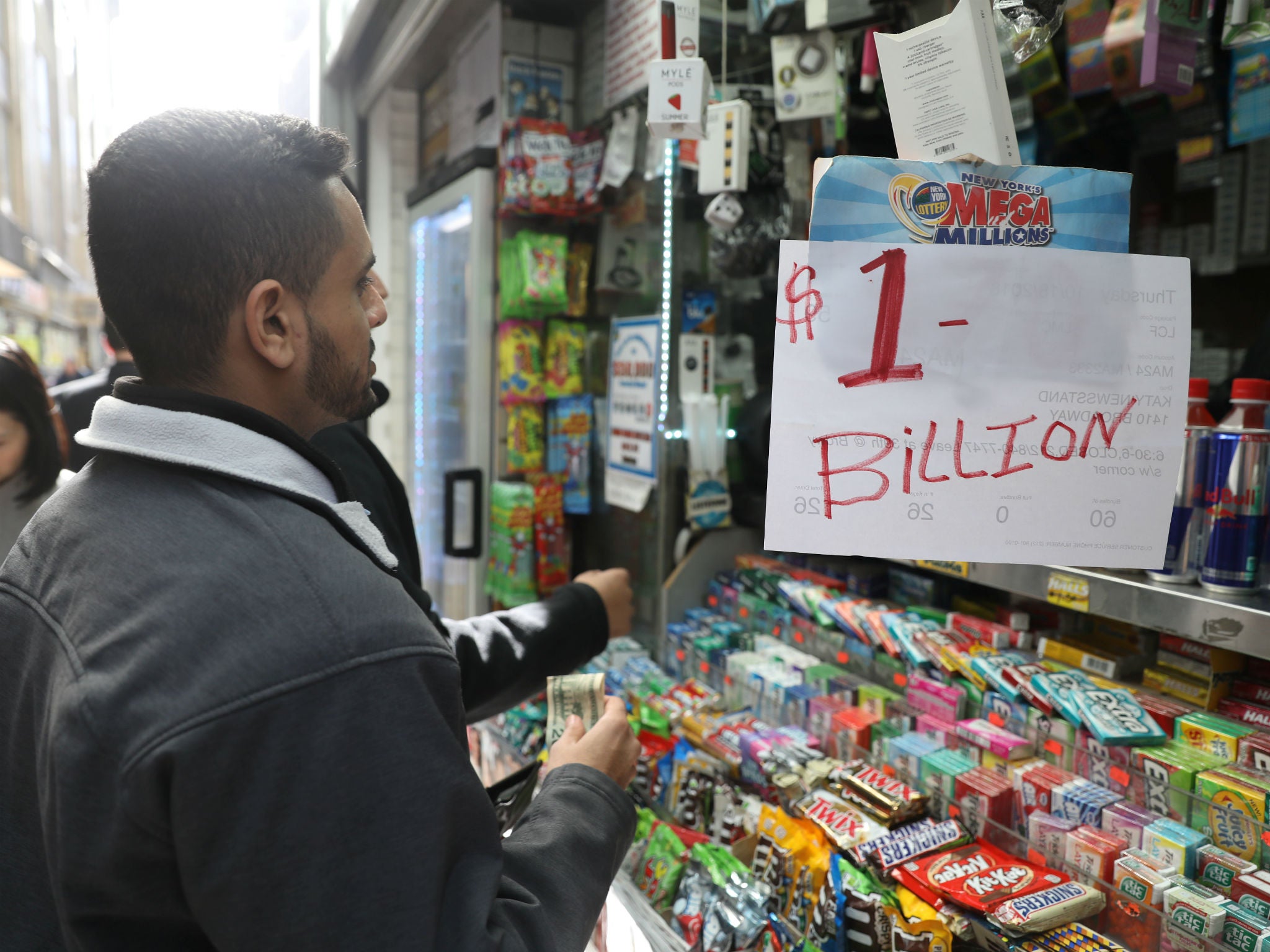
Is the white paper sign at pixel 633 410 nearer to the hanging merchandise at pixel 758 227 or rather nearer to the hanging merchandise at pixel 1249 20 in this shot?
the hanging merchandise at pixel 758 227

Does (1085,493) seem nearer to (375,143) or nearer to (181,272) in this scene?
(181,272)

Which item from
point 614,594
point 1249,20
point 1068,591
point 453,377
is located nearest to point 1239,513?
point 1068,591

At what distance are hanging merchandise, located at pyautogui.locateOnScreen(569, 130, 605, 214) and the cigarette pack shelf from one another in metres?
1.75

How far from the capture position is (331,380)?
1.07m

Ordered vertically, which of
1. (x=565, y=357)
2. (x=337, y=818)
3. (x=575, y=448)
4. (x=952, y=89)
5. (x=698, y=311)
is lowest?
(x=337, y=818)

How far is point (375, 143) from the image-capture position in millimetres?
4727

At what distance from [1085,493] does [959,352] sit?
23 centimetres

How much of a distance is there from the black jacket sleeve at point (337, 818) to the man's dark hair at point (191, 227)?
0.42 metres

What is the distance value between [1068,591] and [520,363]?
2.36 m

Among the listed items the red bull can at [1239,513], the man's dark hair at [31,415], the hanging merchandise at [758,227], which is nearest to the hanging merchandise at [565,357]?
the hanging merchandise at [758,227]

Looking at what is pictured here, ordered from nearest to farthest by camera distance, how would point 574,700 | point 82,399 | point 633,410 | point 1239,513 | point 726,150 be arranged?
1. point 1239,513
2. point 574,700
3. point 726,150
4. point 633,410
5. point 82,399

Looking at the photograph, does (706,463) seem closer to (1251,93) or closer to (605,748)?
(605,748)

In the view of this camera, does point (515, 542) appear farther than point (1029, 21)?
Yes

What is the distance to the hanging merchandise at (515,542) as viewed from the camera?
3410 mm
